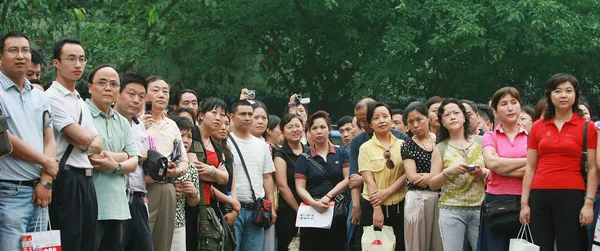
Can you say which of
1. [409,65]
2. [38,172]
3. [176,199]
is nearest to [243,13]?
[409,65]

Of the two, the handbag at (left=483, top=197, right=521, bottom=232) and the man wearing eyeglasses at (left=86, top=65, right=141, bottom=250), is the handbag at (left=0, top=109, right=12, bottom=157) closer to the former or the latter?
the man wearing eyeglasses at (left=86, top=65, right=141, bottom=250)

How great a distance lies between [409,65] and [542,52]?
110 inches

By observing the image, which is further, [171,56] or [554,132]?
[171,56]

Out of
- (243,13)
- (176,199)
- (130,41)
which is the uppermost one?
(243,13)

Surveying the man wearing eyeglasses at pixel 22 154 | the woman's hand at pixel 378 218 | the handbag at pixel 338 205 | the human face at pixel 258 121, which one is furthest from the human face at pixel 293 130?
the man wearing eyeglasses at pixel 22 154

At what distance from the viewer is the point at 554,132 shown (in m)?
7.75

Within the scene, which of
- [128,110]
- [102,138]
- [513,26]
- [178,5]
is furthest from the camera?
[513,26]

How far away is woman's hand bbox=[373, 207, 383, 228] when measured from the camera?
29.9 feet

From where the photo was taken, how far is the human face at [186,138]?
27.9 feet

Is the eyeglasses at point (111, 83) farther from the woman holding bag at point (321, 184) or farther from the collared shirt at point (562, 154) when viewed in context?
the collared shirt at point (562, 154)

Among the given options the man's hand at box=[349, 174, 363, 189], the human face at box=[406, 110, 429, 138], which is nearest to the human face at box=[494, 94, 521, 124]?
the human face at box=[406, 110, 429, 138]

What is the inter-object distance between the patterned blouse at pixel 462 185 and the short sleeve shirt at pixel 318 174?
1.65m

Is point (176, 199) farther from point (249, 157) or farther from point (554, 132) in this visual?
point (554, 132)

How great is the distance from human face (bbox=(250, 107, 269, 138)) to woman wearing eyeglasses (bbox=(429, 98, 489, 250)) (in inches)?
95.2
